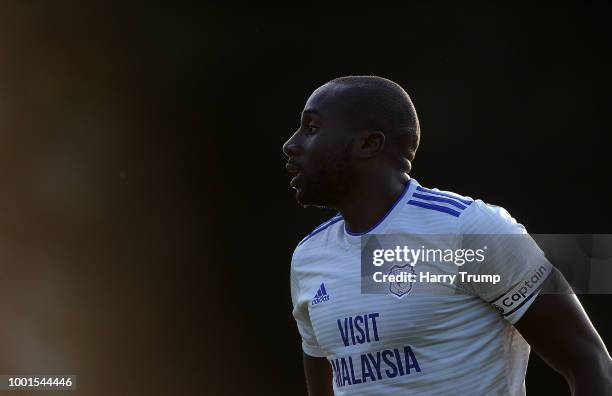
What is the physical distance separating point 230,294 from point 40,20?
202 cm

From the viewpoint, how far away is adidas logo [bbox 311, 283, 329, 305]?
230 centimetres

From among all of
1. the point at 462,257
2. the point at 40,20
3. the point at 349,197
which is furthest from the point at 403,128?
the point at 40,20

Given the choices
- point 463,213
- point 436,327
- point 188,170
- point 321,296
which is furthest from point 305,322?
point 188,170

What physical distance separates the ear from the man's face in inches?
1.0

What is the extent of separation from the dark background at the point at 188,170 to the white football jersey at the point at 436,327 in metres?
2.81

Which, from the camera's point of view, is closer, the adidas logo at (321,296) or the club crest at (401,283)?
the club crest at (401,283)

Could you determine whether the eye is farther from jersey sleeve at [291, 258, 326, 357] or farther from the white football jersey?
jersey sleeve at [291, 258, 326, 357]

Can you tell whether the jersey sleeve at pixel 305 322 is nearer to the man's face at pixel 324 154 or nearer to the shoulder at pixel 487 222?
the man's face at pixel 324 154

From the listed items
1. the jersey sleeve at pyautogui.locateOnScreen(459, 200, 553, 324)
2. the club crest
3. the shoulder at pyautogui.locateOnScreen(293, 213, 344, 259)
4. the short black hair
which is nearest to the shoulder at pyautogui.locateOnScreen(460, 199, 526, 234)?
the jersey sleeve at pyautogui.locateOnScreen(459, 200, 553, 324)

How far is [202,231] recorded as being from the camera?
5141 mm

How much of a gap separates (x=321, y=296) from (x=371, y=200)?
0.30 m

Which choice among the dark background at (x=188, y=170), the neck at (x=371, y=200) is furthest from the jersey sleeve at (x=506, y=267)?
the dark background at (x=188, y=170)

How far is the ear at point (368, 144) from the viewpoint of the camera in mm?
2340

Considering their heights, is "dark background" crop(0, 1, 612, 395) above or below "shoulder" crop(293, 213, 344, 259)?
above
